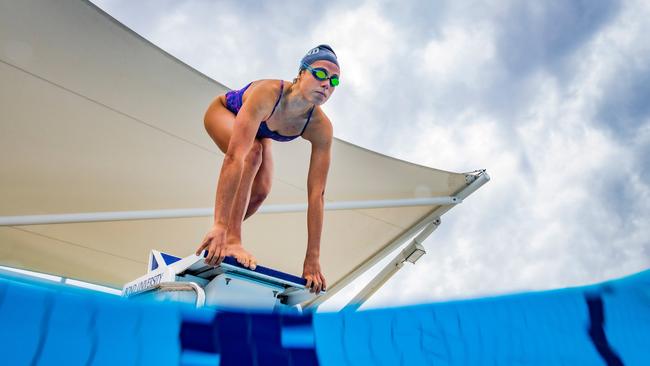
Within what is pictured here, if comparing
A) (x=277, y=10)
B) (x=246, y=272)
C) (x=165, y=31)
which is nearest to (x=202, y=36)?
(x=165, y=31)

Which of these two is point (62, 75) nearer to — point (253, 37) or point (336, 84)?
point (336, 84)

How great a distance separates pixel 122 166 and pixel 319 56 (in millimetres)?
3045

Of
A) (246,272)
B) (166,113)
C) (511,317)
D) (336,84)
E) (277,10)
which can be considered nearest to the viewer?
(511,317)

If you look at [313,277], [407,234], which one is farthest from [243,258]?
[407,234]

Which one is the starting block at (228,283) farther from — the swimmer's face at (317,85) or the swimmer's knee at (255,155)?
the swimmer's face at (317,85)

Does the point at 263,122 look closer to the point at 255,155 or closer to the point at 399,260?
the point at 255,155

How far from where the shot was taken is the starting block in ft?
6.23

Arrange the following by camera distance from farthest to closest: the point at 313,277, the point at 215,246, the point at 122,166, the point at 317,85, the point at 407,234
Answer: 1. the point at 407,234
2. the point at 122,166
3. the point at 317,85
4. the point at 313,277
5. the point at 215,246

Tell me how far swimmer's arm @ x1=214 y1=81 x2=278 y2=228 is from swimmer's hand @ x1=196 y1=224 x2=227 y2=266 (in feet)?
0.25

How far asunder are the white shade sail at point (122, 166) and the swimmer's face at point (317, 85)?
2.34m

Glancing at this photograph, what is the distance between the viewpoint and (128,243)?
572 cm

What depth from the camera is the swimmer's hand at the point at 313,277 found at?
7.04 feet

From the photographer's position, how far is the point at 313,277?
7.18ft

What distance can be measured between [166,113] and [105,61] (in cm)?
71
